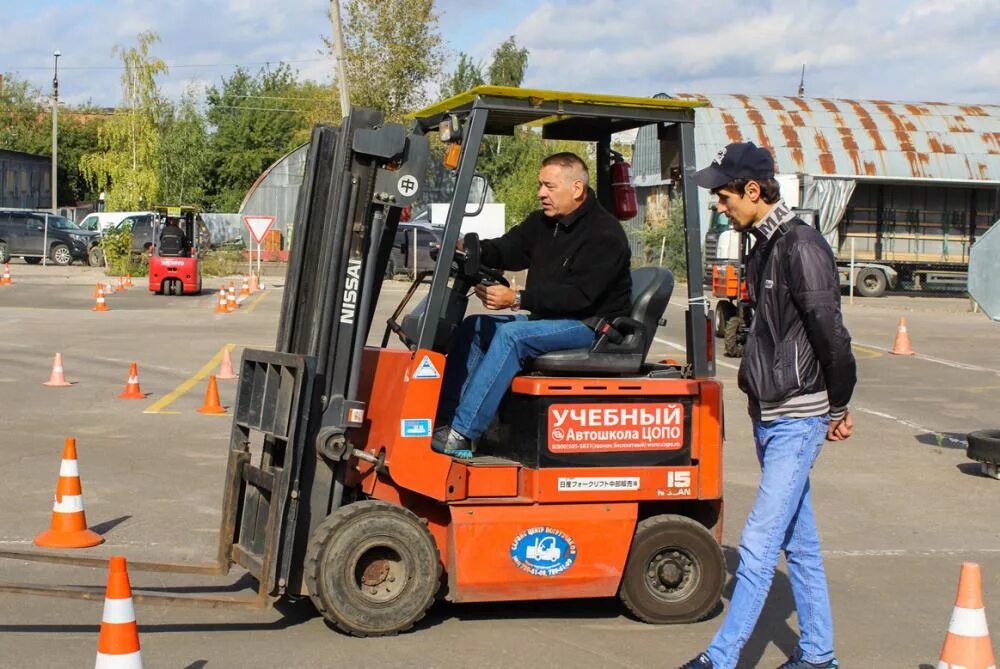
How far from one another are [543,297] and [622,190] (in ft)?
3.55

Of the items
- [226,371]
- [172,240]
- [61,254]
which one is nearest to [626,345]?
[226,371]

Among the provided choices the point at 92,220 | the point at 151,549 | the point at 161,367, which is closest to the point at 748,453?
the point at 151,549

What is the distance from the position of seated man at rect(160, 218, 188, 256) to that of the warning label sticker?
27534 millimetres

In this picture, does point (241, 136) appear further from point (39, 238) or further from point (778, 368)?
point (778, 368)

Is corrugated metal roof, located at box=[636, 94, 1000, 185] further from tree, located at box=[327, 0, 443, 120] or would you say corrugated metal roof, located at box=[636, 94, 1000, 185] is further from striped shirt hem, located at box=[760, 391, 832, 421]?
striped shirt hem, located at box=[760, 391, 832, 421]

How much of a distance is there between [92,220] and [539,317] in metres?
52.1

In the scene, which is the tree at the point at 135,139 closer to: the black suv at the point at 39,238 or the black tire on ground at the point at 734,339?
the black suv at the point at 39,238

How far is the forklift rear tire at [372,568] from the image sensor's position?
6.00 m

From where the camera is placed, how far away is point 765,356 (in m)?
5.42

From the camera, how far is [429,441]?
6238mm

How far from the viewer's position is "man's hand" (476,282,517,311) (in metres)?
6.24

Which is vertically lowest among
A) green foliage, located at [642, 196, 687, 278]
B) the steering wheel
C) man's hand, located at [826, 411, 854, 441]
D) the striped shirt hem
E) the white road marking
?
the white road marking

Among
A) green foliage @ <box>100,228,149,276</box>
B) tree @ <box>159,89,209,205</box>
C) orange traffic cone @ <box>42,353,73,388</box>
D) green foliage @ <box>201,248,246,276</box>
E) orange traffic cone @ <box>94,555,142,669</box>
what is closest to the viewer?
orange traffic cone @ <box>94,555,142,669</box>

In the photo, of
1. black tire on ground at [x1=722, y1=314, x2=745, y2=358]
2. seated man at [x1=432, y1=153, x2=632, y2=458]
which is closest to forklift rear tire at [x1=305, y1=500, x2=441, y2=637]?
seated man at [x1=432, y1=153, x2=632, y2=458]
